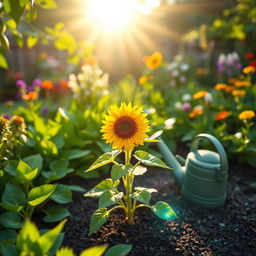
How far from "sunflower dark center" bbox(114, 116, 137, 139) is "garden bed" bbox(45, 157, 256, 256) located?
63cm

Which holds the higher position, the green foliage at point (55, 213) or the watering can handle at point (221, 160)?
the watering can handle at point (221, 160)

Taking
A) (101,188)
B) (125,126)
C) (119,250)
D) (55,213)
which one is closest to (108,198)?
(101,188)

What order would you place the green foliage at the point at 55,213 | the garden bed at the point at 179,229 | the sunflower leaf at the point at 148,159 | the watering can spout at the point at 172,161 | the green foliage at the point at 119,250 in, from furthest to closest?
the watering can spout at the point at 172,161 < the green foliage at the point at 55,213 < the garden bed at the point at 179,229 < the sunflower leaf at the point at 148,159 < the green foliage at the point at 119,250

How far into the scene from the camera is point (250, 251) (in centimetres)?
149

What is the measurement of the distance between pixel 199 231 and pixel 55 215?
2.87 feet

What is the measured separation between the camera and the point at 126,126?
1.35 m

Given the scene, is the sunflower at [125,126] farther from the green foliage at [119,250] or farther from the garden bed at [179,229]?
the garden bed at [179,229]

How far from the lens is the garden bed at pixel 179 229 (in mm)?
1508

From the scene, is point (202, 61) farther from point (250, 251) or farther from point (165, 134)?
point (250, 251)

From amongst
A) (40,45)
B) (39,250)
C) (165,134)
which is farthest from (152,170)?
(40,45)

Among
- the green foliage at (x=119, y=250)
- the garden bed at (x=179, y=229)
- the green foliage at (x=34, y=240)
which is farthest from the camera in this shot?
the garden bed at (x=179, y=229)

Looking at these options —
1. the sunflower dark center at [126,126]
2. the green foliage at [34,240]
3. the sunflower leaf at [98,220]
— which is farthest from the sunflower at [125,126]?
the green foliage at [34,240]

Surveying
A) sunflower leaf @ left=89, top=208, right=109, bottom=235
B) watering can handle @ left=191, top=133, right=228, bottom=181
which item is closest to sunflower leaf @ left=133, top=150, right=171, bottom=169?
sunflower leaf @ left=89, top=208, right=109, bottom=235

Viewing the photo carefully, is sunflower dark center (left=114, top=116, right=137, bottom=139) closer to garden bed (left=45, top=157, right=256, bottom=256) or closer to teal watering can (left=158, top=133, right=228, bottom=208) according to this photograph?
teal watering can (left=158, top=133, right=228, bottom=208)
